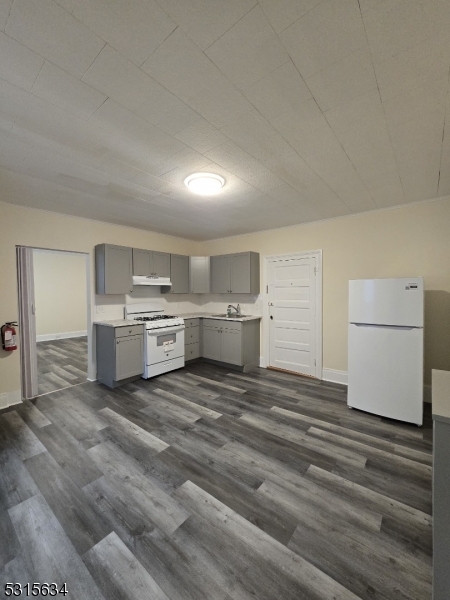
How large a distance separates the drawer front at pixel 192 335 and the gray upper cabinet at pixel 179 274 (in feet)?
2.77

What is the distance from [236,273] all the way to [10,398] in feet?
12.8

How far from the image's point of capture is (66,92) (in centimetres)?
142

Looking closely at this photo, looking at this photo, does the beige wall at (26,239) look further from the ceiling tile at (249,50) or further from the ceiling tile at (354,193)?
the ceiling tile at (354,193)

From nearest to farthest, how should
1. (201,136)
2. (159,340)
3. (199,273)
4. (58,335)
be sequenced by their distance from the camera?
(201,136) → (159,340) → (199,273) → (58,335)

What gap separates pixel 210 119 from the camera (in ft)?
5.38

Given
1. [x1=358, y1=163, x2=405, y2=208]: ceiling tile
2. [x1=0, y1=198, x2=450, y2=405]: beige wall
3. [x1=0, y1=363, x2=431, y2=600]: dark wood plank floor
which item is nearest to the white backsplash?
[x1=0, y1=198, x2=450, y2=405]: beige wall

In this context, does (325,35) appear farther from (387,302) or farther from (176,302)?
(176,302)

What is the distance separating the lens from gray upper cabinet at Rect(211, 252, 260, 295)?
15.3 feet

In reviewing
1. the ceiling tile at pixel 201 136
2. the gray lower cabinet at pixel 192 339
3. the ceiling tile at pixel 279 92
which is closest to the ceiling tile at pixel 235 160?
the ceiling tile at pixel 201 136

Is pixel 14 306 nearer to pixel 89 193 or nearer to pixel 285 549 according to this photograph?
pixel 89 193

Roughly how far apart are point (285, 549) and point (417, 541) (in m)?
0.79

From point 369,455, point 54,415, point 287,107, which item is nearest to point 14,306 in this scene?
point 54,415

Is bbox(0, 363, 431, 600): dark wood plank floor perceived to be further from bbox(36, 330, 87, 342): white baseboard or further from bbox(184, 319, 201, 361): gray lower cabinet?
bbox(36, 330, 87, 342): white baseboard

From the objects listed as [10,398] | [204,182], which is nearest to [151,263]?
[204,182]
